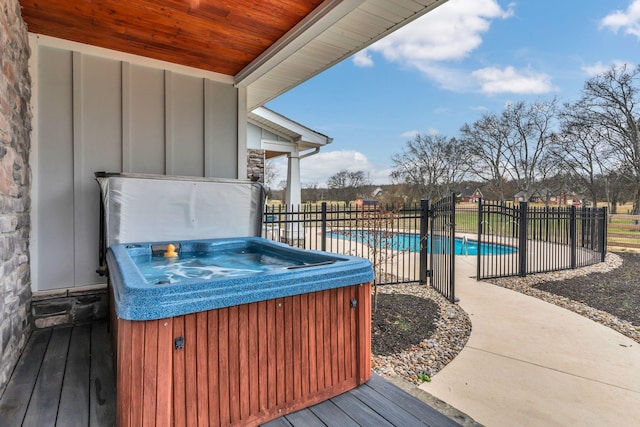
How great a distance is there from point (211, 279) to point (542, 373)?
314 cm

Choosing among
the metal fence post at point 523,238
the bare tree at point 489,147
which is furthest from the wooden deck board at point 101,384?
the bare tree at point 489,147

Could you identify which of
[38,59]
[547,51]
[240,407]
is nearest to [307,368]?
[240,407]

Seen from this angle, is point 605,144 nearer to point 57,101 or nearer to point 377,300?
point 377,300

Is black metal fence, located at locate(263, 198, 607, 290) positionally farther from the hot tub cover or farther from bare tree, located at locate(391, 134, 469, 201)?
bare tree, located at locate(391, 134, 469, 201)

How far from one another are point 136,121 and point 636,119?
1920 cm

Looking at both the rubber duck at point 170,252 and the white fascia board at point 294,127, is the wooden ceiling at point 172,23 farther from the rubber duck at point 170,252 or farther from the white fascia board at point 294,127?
the white fascia board at point 294,127

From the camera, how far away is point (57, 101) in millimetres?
3188

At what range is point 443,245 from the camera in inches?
208

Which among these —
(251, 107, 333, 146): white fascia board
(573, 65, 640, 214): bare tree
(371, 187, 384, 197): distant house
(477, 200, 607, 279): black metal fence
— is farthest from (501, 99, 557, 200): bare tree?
(251, 107, 333, 146): white fascia board

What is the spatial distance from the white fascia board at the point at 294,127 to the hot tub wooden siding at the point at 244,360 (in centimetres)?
635

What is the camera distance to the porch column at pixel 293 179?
8914mm

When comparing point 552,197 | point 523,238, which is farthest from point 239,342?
point 552,197

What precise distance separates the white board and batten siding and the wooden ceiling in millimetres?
268

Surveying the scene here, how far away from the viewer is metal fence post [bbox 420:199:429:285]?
18.8 feet
